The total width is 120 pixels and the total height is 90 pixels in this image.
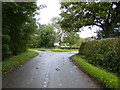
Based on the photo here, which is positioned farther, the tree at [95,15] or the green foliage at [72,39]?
the green foliage at [72,39]

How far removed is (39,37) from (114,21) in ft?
72.1

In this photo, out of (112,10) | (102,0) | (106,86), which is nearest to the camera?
(106,86)

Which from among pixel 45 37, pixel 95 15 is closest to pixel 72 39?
pixel 45 37

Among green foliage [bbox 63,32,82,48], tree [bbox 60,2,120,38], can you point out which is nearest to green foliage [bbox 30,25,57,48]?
green foliage [bbox 63,32,82,48]

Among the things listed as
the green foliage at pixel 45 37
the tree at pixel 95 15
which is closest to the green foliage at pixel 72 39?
the green foliage at pixel 45 37

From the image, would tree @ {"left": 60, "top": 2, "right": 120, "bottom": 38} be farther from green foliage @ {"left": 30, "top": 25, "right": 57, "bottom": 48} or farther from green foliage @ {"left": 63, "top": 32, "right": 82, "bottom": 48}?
green foliage @ {"left": 63, "top": 32, "right": 82, "bottom": 48}

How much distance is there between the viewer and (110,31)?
923 cm

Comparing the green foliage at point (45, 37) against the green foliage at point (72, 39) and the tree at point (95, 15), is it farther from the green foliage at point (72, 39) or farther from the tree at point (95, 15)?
the tree at point (95, 15)

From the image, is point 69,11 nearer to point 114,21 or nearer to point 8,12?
point 114,21

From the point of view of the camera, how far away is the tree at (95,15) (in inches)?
344

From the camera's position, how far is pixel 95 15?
970cm

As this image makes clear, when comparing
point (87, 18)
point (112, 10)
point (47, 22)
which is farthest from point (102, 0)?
point (47, 22)

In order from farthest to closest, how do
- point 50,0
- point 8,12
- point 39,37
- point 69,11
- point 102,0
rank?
point 39,37 → point 69,11 → point 102,0 → point 50,0 → point 8,12

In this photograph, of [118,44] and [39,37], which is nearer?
[118,44]
